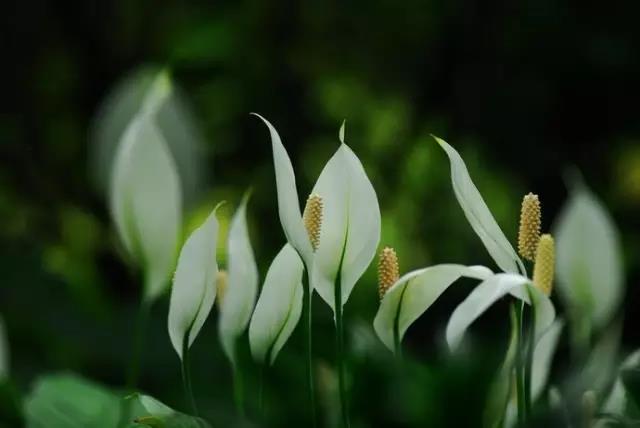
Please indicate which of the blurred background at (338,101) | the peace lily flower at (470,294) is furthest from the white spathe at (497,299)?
the blurred background at (338,101)

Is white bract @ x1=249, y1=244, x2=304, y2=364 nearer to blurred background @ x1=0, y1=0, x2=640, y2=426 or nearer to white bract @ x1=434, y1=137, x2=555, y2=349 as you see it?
white bract @ x1=434, y1=137, x2=555, y2=349

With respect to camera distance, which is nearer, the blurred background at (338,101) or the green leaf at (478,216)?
the green leaf at (478,216)

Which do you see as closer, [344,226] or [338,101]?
[344,226]

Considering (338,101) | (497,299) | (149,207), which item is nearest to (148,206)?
(149,207)

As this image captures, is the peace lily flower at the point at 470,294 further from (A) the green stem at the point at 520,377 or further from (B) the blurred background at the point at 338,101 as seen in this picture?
(B) the blurred background at the point at 338,101

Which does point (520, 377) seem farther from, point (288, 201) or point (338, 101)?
point (338, 101)
